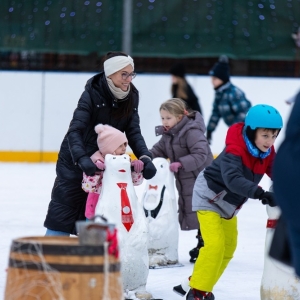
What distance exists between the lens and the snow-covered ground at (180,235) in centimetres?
488

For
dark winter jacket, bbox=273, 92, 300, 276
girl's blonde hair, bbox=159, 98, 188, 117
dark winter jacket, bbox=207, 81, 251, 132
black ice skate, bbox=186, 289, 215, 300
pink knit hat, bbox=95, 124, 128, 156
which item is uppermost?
dark winter jacket, bbox=207, 81, 251, 132

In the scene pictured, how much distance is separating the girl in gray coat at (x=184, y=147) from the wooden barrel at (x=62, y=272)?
277cm

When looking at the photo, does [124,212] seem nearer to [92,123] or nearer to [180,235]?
[92,123]

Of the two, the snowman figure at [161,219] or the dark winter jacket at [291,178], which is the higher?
the dark winter jacket at [291,178]

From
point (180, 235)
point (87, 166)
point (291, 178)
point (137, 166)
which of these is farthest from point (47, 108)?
point (291, 178)

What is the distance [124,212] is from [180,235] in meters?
2.52

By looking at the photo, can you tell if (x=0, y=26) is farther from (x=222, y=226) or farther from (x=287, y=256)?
(x=287, y=256)

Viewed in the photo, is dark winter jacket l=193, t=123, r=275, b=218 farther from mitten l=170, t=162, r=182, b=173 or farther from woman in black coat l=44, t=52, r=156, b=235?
mitten l=170, t=162, r=182, b=173

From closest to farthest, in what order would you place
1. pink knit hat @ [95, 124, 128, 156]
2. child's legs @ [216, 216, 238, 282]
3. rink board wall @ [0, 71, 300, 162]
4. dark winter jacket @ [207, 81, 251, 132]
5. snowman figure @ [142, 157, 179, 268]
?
pink knit hat @ [95, 124, 128, 156], child's legs @ [216, 216, 238, 282], snowman figure @ [142, 157, 179, 268], dark winter jacket @ [207, 81, 251, 132], rink board wall @ [0, 71, 300, 162]

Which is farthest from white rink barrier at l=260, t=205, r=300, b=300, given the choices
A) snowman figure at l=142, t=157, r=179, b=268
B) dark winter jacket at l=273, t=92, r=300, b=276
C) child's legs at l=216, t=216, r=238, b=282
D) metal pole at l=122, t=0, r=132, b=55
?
metal pole at l=122, t=0, r=132, b=55

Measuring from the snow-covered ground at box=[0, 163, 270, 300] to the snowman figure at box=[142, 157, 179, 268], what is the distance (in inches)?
4.5

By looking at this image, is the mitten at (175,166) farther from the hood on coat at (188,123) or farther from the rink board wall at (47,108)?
the rink board wall at (47,108)

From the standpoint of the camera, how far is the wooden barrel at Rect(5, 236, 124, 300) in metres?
2.73

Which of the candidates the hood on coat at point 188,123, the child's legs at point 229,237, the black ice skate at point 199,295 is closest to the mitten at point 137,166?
the child's legs at point 229,237
